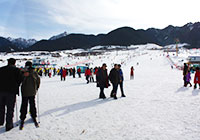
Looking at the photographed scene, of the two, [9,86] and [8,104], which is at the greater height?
[9,86]

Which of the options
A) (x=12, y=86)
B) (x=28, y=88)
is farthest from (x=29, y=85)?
(x=12, y=86)

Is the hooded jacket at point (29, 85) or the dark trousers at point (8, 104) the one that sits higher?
the hooded jacket at point (29, 85)

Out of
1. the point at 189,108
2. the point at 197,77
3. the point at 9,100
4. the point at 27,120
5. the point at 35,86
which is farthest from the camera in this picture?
the point at 197,77

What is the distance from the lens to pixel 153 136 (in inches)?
123

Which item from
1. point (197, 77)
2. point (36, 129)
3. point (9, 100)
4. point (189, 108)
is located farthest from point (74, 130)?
point (197, 77)

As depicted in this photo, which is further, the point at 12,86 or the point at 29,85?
the point at 29,85

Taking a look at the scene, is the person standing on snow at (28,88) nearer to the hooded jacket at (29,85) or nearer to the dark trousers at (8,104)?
the hooded jacket at (29,85)

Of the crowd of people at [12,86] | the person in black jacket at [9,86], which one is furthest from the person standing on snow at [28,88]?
the person in black jacket at [9,86]

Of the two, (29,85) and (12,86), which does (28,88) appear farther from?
(12,86)

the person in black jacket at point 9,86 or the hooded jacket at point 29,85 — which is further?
the hooded jacket at point 29,85

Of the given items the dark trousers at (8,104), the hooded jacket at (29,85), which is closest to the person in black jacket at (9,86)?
the dark trousers at (8,104)

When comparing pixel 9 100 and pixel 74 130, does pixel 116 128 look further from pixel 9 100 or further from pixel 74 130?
pixel 9 100

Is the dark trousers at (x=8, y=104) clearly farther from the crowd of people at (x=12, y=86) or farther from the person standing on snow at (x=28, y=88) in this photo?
the person standing on snow at (x=28, y=88)

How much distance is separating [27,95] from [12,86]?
413 mm
